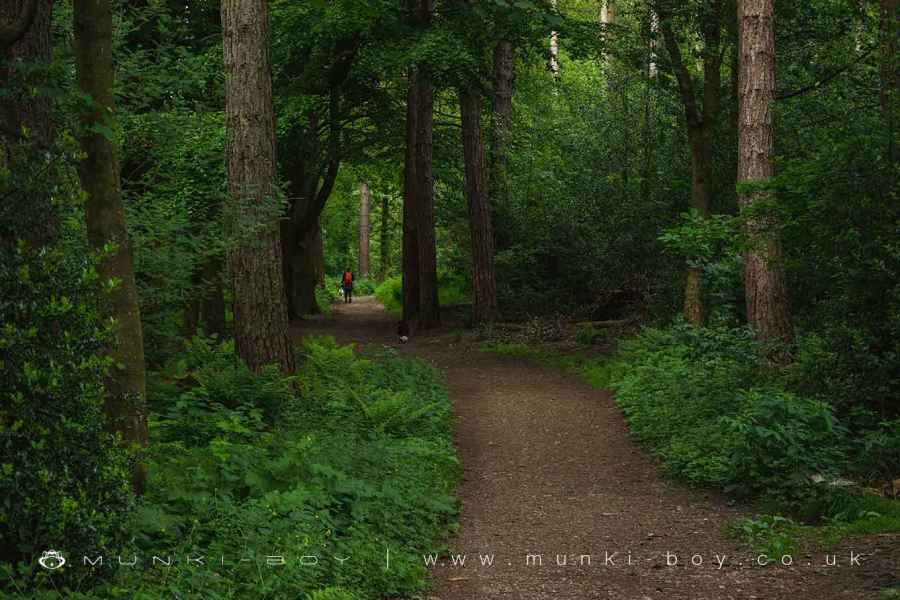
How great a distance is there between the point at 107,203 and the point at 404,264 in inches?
707

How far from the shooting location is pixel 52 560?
4.30 metres

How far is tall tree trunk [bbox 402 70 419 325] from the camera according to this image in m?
22.6

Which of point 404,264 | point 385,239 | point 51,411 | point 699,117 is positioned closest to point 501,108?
point 404,264

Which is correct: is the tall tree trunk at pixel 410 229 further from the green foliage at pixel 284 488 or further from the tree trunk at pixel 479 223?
the green foliage at pixel 284 488

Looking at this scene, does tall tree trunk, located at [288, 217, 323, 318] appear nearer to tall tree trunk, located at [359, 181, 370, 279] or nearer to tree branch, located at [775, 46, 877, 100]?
tree branch, located at [775, 46, 877, 100]

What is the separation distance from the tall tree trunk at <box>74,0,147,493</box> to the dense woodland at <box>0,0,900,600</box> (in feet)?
0.07

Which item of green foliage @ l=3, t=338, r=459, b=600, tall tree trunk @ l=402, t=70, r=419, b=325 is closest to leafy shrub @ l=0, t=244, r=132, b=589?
green foliage @ l=3, t=338, r=459, b=600

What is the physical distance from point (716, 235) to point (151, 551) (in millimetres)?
6957

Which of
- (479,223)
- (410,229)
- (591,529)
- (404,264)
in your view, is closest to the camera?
(591,529)

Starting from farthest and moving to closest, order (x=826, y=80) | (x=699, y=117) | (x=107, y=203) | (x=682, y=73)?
(x=699, y=117) < (x=682, y=73) < (x=826, y=80) < (x=107, y=203)

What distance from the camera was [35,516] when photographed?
13.9 ft

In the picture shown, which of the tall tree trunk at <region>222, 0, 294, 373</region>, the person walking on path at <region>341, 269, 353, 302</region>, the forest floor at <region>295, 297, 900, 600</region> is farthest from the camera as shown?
the person walking on path at <region>341, 269, 353, 302</region>

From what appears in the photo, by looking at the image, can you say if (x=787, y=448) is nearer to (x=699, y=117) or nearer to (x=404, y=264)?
(x=699, y=117)

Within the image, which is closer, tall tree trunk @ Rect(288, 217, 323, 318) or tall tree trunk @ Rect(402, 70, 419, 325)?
tall tree trunk @ Rect(402, 70, 419, 325)
